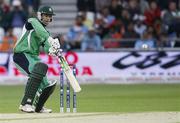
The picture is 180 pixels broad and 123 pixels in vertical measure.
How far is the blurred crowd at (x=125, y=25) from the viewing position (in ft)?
75.0

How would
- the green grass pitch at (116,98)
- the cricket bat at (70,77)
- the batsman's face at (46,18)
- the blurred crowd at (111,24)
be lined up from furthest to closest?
the blurred crowd at (111,24)
the green grass pitch at (116,98)
the batsman's face at (46,18)
the cricket bat at (70,77)

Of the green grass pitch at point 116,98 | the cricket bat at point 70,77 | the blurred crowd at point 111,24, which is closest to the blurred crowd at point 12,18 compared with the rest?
the blurred crowd at point 111,24

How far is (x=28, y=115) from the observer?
1226 centimetres

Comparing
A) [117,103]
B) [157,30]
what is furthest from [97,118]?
[157,30]

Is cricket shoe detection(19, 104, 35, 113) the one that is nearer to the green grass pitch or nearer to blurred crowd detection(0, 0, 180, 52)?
the green grass pitch

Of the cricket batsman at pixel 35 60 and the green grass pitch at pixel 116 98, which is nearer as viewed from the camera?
the cricket batsman at pixel 35 60

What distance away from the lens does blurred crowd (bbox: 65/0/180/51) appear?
22875mm

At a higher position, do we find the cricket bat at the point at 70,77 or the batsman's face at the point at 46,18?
the batsman's face at the point at 46,18

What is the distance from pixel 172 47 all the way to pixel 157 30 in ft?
5.28

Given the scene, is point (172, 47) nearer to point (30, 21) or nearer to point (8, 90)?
point (8, 90)

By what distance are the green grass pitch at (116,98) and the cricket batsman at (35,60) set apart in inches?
44.2

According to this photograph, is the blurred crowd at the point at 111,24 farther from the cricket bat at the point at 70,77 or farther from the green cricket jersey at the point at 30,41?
the cricket bat at the point at 70,77

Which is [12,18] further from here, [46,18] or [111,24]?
[46,18]

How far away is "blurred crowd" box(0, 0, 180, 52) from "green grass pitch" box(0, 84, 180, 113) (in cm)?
192
